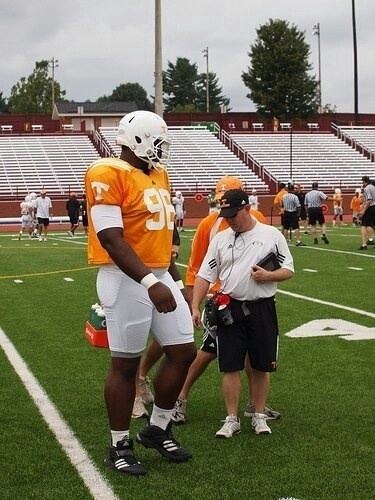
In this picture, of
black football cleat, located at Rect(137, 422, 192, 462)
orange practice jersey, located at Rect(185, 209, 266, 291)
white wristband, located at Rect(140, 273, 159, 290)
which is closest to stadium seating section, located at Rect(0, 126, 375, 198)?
orange practice jersey, located at Rect(185, 209, 266, 291)

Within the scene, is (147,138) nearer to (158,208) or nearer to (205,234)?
(158,208)

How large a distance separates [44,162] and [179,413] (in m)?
43.9

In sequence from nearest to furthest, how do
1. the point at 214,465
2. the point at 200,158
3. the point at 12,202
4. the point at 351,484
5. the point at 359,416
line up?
the point at 351,484
the point at 214,465
the point at 359,416
the point at 12,202
the point at 200,158

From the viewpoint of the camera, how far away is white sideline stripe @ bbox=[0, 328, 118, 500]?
4599 millimetres

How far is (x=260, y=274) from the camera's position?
5453 millimetres

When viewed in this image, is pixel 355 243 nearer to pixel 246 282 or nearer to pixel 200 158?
pixel 246 282

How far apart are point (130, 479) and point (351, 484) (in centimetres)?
116

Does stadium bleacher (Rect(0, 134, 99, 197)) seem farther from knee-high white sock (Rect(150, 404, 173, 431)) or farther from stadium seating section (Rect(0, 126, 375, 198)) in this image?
knee-high white sock (Rect(150, 404, 173, 431))

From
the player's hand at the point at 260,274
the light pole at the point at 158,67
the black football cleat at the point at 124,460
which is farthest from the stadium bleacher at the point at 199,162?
the black football cleat at the point at 124,460

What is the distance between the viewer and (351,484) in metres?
4.58

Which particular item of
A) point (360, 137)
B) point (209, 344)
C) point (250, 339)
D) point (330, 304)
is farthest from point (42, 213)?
point (360, 137)

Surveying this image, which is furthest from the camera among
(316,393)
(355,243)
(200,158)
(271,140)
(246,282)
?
(271,140)

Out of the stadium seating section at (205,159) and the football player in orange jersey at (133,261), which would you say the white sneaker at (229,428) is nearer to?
the football player in orange jersey at (133,261)

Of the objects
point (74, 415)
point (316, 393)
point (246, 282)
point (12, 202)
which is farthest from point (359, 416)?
point (12, 202)
